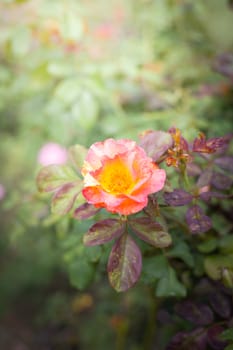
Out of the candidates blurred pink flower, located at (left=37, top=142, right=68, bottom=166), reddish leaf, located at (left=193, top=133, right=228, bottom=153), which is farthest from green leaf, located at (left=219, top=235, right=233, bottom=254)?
blurred pink flower, located at (left=37, top=142, right=68, bottom=166)

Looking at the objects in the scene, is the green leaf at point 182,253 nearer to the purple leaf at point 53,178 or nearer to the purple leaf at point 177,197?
the purple leaf at point 177,197

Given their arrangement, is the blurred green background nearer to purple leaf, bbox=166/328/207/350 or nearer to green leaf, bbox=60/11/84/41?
green leaf, bbox=60/11/84/41

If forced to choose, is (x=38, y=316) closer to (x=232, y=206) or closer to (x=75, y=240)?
(x=75, y=240)

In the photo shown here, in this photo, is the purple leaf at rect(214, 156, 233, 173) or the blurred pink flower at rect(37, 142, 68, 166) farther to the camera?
the blurred pink flower at rect(37, 142, 68, 166)

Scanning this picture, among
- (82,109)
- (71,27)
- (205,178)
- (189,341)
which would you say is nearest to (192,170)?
(205,178)

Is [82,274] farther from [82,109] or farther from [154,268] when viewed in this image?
[82,109]

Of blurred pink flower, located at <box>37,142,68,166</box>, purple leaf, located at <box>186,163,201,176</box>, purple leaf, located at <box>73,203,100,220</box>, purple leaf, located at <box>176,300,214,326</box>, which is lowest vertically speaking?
purple leaf, located at <box>176,300,214,326</box>

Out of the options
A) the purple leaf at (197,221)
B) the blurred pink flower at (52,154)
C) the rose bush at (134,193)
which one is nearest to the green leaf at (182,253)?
the rose bush at (134,193)

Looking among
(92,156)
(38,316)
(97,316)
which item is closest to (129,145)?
(92,156)
